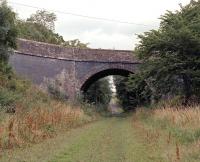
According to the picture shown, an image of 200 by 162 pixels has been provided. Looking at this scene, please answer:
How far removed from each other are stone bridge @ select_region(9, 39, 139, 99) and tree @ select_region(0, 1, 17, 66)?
11.5 m

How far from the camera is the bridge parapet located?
37.7m

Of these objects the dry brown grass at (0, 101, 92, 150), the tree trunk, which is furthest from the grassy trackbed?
the tree trunk

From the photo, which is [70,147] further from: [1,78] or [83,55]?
[83,55]

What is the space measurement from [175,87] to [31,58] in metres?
15.0

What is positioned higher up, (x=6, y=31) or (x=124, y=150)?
(x=6, y=31)

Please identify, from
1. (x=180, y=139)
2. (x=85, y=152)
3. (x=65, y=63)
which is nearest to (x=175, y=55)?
(x=180, y=139)

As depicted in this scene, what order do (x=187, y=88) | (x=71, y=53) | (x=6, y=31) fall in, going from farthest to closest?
(x=71, y=53)
(x=187, y=88)
(x=6, y=31)

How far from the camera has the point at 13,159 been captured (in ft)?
33.8

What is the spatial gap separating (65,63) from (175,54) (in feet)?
55.7

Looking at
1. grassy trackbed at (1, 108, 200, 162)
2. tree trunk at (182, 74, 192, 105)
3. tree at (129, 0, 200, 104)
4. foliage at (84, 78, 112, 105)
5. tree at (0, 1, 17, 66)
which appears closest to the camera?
grassy trackbed at (1, 108, 200, 162)

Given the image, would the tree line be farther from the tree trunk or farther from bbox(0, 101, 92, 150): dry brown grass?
bbox(0, 101, 92, 150): dry brown grass

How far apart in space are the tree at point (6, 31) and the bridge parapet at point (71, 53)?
1149 centimetres

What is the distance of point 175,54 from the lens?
26.4 m

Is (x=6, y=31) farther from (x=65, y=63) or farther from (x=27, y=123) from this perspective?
(x=65, y=63)
